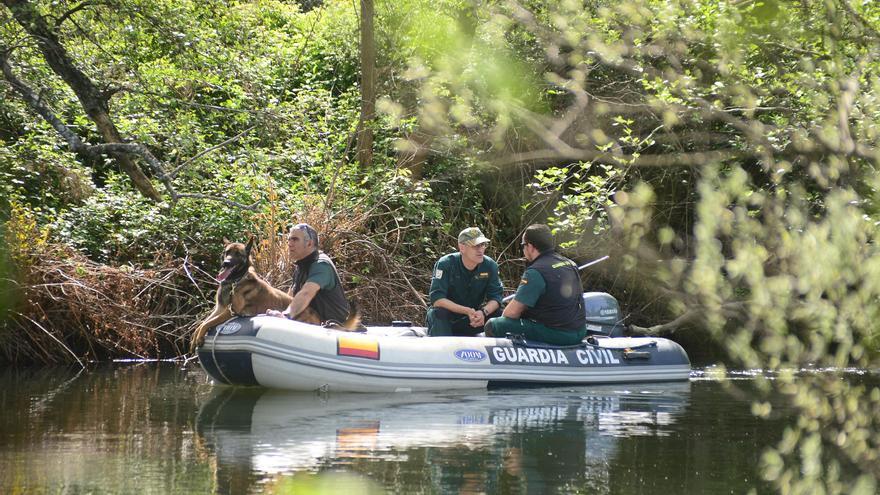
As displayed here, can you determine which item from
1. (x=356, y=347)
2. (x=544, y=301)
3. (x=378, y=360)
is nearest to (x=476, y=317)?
(x=544, y=301)

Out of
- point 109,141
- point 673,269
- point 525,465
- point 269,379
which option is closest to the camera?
point 673,269

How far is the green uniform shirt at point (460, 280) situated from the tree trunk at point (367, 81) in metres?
5.08

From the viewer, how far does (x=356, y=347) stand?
10.1 metres

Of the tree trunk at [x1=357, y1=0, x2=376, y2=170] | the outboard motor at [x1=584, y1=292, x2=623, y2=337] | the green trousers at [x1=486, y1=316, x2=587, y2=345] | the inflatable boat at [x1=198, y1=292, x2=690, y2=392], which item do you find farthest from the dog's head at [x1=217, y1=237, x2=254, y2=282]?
the tree trunk at [x1=357, y1=0, x2=376, y2=170]

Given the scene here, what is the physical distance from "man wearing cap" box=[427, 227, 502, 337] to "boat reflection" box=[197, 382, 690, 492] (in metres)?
0.84

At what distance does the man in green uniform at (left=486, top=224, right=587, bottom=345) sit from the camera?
33.5 ft

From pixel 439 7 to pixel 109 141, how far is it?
14.0ft

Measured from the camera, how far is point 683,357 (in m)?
11.5

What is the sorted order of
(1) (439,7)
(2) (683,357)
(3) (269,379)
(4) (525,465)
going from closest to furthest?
(4) (525,465) → (3) (269,379) → (2) (683,357) → (1) (439,7)

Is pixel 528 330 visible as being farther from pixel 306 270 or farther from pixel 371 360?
pixel 306 270

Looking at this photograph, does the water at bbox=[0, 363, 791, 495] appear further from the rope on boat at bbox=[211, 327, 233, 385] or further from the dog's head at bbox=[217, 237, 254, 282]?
the dog's head at bbox=[217, 237, 254, 282]

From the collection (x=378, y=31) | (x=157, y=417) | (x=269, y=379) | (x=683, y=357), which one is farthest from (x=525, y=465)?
(x=378, y=31)

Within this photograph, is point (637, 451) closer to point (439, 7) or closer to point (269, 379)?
point (269, 379)

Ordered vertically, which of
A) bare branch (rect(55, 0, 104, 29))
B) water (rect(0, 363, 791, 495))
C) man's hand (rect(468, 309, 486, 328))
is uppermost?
bare branch (rect(55, 0, 104, 29))
